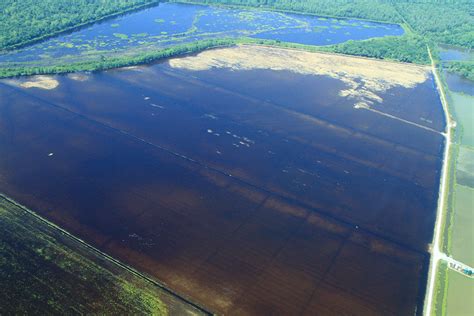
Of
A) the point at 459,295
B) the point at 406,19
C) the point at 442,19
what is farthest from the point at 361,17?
the point at 459,295

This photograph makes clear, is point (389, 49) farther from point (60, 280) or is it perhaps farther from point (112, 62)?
point (60, 280)

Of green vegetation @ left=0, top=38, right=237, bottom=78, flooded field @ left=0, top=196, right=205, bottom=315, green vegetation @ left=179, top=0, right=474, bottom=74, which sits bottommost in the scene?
flooded field @ left=0, top=196, right=205, bottom=315

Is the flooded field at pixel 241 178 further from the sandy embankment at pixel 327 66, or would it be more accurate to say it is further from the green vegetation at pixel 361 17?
the green vegetation at pixel 361 17

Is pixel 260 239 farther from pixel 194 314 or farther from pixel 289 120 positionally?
pixel 289 120

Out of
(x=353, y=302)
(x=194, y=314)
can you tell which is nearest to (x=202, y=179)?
(x=194, y=314)

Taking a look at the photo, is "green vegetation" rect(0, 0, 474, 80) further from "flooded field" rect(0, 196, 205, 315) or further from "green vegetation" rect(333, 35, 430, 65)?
"flooded field" rect(0, 196, 205, 315)

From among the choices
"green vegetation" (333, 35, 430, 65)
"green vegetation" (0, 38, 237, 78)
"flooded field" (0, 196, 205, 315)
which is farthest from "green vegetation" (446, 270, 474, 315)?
"green vegetation" (333, 35, 430, 65)

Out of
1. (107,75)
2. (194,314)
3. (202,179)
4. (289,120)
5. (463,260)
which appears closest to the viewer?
(194,314)
